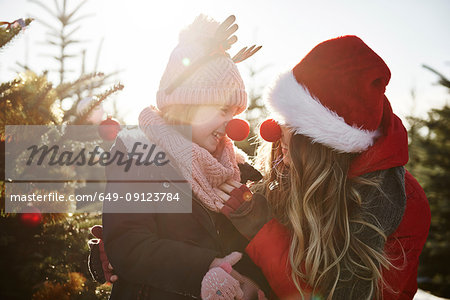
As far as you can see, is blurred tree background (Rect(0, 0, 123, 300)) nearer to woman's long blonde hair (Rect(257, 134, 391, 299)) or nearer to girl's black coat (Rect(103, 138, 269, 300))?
girl's black coat (Rect(103, 138, 269, 300))

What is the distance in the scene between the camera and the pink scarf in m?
1.59

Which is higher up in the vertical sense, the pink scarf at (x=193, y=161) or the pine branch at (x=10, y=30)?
the pine branch at (x=10, y=30)

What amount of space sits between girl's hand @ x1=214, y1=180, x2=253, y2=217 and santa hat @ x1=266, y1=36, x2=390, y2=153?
15.5 inches

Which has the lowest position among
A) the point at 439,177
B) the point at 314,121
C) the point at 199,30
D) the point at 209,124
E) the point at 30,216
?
the point at 439,177

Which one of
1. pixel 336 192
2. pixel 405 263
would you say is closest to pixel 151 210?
pixel 336 192

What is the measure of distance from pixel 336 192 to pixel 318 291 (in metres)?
0.43

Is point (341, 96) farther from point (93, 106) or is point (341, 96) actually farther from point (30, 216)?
point (30, 216)

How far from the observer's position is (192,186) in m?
1.58

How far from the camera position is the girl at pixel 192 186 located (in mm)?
1364

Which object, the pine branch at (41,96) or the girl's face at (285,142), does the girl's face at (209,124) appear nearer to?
the girl's face at (285,142)

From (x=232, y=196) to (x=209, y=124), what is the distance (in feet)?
1.28

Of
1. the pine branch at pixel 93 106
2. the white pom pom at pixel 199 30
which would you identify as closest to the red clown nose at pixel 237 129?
the white pom pom at pixel 199 30

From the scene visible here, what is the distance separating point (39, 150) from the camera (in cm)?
206

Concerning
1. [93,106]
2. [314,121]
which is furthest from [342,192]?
[93,106]
